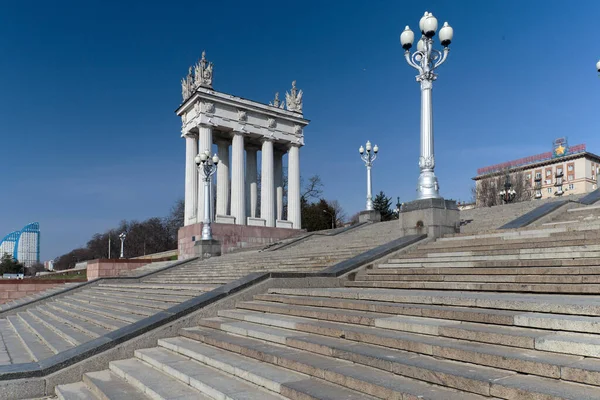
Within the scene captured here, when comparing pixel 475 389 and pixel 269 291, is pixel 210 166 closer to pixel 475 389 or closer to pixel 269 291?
pixel 269 291

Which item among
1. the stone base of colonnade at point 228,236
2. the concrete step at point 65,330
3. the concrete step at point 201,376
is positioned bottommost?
the concrete step at point 65,330

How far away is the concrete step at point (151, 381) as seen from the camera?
510cm

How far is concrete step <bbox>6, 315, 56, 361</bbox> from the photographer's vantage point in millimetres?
8625

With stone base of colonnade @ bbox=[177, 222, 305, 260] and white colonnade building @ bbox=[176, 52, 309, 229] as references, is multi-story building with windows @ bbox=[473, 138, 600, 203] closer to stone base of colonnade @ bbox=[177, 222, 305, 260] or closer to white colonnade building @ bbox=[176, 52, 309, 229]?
white colonnade building @ bbox=[176, 52, 309, 229]

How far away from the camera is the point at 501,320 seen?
15.3 ft

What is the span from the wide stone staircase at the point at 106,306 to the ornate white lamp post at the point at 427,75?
2.48m

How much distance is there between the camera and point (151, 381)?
576 cm

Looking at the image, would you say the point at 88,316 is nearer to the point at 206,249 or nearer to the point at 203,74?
the point at 206,249

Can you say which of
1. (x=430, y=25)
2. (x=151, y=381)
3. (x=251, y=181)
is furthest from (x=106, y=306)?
(x=251, y=181)

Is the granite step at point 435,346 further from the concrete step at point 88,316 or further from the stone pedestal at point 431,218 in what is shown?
the stone pedestal at point 431,218

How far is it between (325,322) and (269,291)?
285 centimetres

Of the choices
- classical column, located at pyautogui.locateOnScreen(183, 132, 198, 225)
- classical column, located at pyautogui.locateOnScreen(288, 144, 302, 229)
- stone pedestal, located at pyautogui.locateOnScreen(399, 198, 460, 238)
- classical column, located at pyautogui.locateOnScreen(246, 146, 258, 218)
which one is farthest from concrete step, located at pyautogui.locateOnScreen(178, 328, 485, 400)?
classical column, located at pyautogui.locateOnScreen(246, 146, 258, 218)

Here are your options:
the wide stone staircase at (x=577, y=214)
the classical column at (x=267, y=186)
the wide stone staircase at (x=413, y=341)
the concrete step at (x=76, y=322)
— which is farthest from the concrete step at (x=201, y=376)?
the classical column at (x=267, y=186)

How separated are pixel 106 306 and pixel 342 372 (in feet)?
32.8
